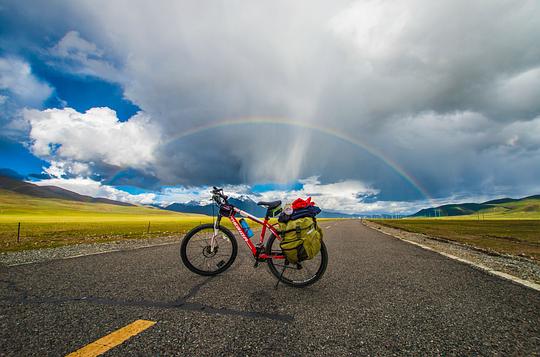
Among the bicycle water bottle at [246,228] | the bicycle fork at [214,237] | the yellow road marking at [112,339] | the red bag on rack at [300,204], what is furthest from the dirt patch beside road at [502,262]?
the yellow road marking at [112,339]

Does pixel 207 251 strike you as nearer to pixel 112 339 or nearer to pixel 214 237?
pixel 214 237

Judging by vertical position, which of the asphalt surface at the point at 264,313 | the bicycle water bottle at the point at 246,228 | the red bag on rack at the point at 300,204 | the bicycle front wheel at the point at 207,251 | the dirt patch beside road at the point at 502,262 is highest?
the red bag on rack at the point at 300,204

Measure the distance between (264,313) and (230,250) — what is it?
2793 mm

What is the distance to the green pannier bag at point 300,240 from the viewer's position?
5.09 meters

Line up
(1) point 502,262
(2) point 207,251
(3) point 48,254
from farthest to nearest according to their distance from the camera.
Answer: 1. (3) point 48,254
2. (1) point 502,262
3. (2) point 207,251

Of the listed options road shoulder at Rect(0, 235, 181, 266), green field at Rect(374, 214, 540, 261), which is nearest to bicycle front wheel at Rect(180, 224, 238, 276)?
road shoulder at Rect(0, 235, 181, 266)

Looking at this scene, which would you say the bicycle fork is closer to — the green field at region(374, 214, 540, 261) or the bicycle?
the bicycle

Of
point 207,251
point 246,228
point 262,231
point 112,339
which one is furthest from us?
point 207,251

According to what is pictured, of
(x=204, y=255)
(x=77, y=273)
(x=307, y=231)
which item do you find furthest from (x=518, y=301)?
(x=77, y=273)

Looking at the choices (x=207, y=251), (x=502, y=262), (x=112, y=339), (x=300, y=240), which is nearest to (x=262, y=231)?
(x=300, y=240)

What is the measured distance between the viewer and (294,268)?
5652 millimetres

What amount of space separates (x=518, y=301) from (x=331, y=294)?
3.28 m

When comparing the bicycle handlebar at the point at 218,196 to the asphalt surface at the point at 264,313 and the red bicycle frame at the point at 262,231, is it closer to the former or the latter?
the red bicycle frame at the point at 262,231

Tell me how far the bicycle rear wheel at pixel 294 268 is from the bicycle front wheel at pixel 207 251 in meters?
1.13
